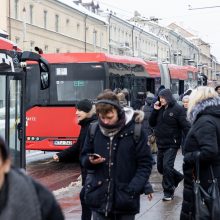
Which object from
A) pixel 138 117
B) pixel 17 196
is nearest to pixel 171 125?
pixel 138 117

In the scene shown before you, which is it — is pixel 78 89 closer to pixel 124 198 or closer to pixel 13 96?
pixel 13 96

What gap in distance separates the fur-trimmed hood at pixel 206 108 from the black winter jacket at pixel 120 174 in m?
0.92

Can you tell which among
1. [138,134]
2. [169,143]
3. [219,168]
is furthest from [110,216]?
[169,143]

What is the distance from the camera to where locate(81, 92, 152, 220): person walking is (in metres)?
4.66

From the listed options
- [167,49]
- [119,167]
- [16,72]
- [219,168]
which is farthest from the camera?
[167,49]

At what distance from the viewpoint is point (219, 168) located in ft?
18.0

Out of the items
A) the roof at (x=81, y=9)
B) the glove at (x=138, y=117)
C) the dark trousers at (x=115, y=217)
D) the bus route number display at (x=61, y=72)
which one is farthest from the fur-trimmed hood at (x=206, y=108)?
the roof at (x=81, y=9)

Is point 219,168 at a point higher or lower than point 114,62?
lower

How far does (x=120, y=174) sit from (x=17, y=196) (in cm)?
234

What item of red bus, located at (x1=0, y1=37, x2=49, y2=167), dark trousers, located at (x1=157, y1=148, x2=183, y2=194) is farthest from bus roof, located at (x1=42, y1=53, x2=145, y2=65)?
dark trousers, located at (x1=157, y1=148, x2=183, y2=194)

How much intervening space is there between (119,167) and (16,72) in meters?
3.99

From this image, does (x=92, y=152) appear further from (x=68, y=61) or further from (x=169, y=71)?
(x=169, y=71)

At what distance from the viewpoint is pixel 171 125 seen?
8656 millimetres

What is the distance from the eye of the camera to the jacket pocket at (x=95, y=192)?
15.4 feet
